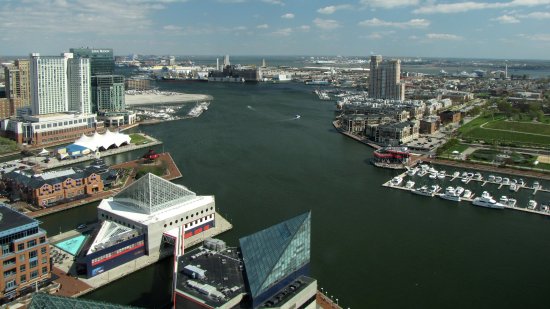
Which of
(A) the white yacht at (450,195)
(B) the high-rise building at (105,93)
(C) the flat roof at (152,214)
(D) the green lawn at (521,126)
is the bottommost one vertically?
(A) the white yacht at (450,195)

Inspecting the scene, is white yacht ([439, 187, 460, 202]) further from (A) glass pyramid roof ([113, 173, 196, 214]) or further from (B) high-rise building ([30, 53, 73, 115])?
(B) high-rise building ([30, 53, 73, 115])

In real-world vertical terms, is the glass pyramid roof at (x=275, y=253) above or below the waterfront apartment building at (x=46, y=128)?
below

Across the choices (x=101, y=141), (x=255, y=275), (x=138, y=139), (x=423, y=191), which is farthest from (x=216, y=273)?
(x=138, y=139)

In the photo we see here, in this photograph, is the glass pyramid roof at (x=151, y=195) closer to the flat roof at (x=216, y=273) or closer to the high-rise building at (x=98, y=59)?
the flat roof at (x=216, y=273)

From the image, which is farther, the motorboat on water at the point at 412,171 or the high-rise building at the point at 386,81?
the high-rise building at the point at 386,81

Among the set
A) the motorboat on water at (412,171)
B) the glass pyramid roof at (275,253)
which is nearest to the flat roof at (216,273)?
the glass pyramid roof at (275,253)

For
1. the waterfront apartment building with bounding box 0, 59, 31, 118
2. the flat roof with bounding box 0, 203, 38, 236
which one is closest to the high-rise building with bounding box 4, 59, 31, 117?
the waterfront apartment building with bounding box 0, 59, 31, 118
